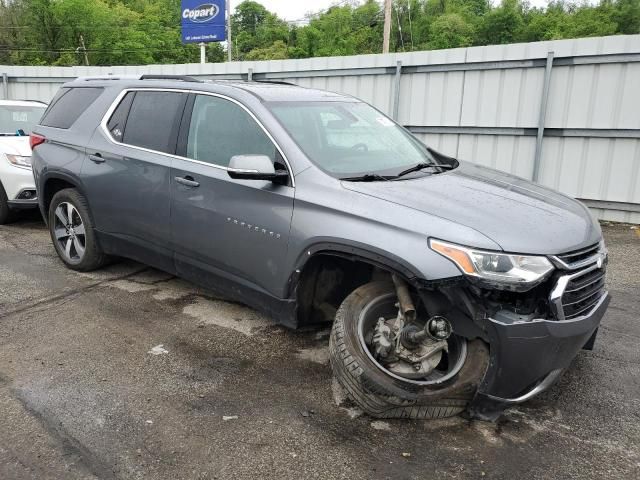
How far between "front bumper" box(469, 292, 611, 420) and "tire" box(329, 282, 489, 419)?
82 millimetres

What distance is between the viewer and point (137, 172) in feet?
14.4

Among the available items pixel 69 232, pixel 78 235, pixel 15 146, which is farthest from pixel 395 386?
pixel 15 146

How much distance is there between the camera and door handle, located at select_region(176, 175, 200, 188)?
155 inches

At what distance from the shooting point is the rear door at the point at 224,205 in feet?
11.5

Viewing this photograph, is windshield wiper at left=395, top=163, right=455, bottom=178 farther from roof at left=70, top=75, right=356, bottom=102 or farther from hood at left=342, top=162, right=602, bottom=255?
roof at left=70, top=75, right=356, bottom=102

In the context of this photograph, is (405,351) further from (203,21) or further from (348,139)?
(203,21)

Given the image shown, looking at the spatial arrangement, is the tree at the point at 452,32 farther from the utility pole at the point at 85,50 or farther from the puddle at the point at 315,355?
the puddle at the point at 315,355

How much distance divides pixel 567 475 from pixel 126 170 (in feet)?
12.0

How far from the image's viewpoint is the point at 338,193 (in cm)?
325

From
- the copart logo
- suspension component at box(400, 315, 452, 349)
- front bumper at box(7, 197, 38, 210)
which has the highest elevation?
the copart logo

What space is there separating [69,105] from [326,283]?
339 centimetres

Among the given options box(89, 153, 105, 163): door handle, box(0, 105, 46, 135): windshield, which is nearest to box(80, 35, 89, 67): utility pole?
box(0, 105, 46, 135): windshield

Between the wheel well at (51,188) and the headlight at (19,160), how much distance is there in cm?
165

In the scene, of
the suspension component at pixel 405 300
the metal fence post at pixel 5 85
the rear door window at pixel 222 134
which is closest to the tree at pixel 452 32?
the metal fence post at pixel 5 85
